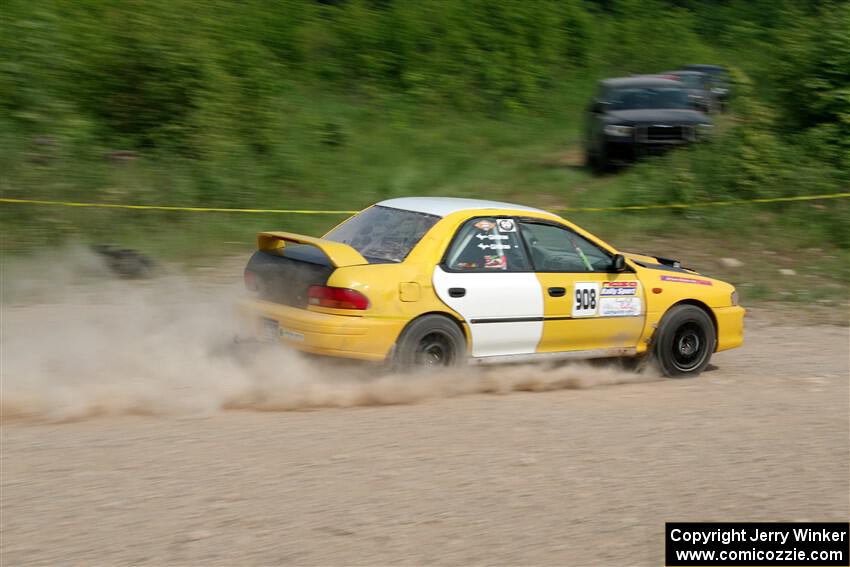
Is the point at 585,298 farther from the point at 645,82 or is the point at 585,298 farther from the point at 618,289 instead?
the point at 645,82

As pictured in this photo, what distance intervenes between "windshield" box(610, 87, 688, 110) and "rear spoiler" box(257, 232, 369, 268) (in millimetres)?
12881

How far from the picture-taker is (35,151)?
14.5 metres

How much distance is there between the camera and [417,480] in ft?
19.5

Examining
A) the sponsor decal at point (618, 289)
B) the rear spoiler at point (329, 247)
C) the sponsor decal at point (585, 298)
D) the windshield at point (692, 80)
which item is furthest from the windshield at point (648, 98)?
the rear spoiler at point (329, 247)

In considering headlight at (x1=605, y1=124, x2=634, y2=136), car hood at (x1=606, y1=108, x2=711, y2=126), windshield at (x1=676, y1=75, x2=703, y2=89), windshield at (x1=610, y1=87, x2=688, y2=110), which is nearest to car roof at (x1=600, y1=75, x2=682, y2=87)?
windshield at (x1=610, y1=87, x2=688, y2=110)

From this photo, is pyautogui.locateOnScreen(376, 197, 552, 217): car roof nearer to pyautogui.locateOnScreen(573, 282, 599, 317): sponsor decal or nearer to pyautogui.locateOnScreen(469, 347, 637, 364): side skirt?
pyautogui.locateOnScreen(573, 282, 599, 317): sponsor decal

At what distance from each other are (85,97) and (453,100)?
9.90 m

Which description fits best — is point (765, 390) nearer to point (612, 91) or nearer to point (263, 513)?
point (263, 513)

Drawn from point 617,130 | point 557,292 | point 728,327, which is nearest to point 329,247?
point 557,292

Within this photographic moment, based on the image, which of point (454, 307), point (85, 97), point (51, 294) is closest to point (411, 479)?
point (454, 307)

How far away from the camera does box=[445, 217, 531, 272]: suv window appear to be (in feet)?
27.1

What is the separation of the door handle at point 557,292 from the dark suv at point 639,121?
11013 mm

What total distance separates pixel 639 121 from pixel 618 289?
10809 mm

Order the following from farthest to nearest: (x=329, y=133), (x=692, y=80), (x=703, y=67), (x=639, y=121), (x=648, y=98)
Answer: (x=703, y=67)
(x=692, y=80)
(x=648, y=98)
(x=329, y=133)
(x=639, y=121)
